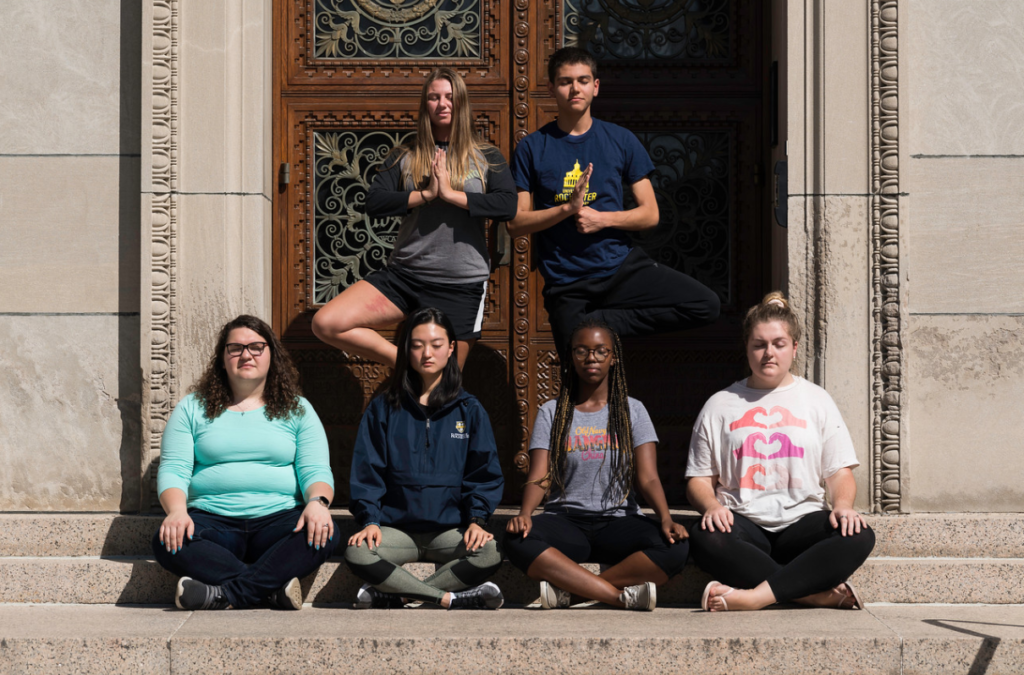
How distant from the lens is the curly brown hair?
509cm

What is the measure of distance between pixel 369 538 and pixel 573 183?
200 cm

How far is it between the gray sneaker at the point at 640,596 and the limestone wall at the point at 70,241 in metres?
2.69

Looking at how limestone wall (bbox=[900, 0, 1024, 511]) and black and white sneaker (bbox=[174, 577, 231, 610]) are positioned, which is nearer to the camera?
black and white sneaker (bbox=[174, 577, 231, 610])

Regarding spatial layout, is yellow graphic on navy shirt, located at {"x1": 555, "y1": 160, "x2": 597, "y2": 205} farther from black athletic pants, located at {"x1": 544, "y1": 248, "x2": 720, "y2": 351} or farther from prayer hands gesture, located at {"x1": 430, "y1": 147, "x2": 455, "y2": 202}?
prayer hands gesture, located at {"x1": 430, "y1": 147, "x2": 455, "y2": 202}

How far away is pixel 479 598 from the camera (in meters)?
4.68

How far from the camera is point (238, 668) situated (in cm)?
405

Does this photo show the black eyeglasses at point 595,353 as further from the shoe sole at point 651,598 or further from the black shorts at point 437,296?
the shoe sole at point 651,598

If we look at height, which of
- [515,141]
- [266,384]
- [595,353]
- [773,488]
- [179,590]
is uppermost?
[515,141]

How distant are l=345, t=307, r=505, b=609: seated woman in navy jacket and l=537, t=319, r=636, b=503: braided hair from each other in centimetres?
27

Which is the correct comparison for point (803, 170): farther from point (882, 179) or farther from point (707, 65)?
point (707, 65)

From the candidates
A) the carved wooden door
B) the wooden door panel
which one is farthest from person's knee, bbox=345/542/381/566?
the wooden door panel

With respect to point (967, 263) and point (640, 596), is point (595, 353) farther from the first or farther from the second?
point (967, 263)

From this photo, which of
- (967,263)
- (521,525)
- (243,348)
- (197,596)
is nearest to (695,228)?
(967,263)

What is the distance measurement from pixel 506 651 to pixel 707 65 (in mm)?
3631
